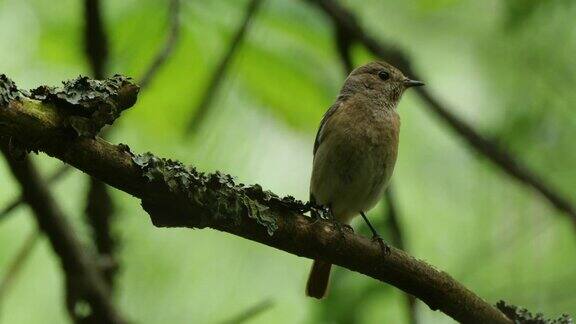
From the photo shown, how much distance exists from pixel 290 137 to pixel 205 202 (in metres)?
2.64

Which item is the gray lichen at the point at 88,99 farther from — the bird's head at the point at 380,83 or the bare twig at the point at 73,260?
the bird's head at the point at 380,83

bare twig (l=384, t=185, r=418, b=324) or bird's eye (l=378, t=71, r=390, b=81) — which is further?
bird's eye (l=378, t=71, r=390, b=81)

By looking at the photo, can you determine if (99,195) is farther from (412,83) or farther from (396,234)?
(412,83)

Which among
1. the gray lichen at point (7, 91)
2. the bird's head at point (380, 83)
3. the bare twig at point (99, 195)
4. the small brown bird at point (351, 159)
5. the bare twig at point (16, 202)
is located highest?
the bird's head at point (380, 83)

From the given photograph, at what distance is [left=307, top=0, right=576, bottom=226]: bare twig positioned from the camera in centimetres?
491

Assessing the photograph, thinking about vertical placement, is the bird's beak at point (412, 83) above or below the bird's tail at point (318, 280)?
above

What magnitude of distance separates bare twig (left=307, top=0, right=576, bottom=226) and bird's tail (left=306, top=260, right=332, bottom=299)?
4.44ft

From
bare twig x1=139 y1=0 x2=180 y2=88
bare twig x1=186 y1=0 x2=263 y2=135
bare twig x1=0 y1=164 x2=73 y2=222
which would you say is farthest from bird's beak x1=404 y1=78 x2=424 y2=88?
bare twig x1=0 y1=164 x2=73 y2=222

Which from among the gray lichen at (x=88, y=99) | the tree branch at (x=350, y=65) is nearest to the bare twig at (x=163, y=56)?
the tree branch at (x=350, y=65)

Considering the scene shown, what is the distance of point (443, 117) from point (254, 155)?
1.38m

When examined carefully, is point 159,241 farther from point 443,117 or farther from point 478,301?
point 478,301

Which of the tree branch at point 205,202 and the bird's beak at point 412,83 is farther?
the bird's beak at point 412,83

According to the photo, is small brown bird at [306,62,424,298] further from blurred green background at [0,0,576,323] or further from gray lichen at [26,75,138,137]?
gray lichen at [26,75,138,137]

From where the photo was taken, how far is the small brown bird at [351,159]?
6199 mm
